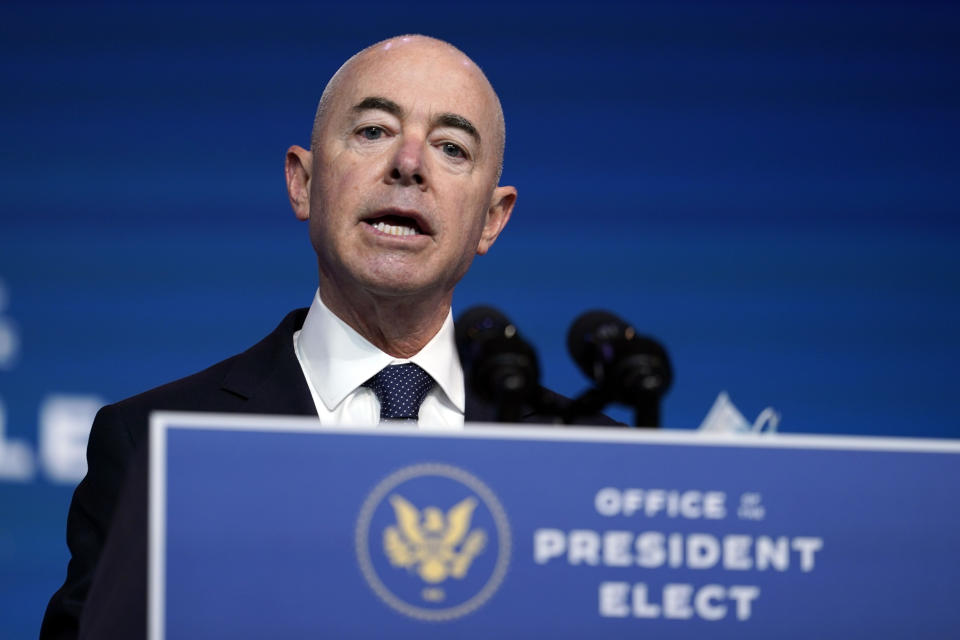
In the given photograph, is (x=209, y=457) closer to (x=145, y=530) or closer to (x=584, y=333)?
(x=145, y=530)

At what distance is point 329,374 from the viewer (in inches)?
71.3

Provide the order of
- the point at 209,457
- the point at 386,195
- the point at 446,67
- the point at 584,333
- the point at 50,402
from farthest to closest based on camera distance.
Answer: the point at 50,402
the point at 446,67
the point at 386,195
the point at 584,333
the point at 209,457

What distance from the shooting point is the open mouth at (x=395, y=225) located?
1.75m

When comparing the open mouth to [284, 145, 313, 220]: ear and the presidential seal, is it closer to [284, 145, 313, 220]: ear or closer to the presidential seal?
[284, 145, 313, 220]: ear

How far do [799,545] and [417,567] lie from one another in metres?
0.31

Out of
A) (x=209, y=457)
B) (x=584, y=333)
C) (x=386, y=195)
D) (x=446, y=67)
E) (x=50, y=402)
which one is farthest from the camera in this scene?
(x=50, y=402)

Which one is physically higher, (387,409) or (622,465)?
(387,409)

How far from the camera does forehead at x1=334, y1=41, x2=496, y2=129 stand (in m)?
1.80

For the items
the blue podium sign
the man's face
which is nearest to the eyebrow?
the man's face

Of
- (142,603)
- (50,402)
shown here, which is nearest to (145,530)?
(142,603)

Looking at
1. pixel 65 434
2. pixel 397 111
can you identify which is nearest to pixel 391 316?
pixel 397 111

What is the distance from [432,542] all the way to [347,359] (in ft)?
3.05

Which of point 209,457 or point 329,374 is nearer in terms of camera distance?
point 209,457

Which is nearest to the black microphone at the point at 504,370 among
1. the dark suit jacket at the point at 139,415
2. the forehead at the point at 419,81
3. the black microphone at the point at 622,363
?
the black microphone at the point at 622,363
